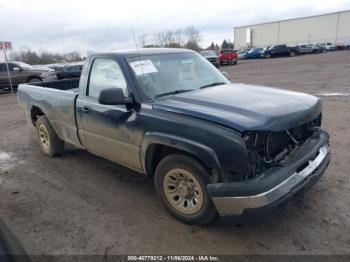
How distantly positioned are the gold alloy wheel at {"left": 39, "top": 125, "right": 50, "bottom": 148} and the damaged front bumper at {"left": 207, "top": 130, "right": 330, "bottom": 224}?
12.5ft

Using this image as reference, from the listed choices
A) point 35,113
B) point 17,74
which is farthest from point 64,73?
point 35,113

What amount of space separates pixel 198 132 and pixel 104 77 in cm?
183

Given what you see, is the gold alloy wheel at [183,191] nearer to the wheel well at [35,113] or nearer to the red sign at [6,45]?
the wheel well at [35,113]

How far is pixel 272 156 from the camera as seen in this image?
3.01 meters

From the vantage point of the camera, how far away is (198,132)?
→ 2826 mm

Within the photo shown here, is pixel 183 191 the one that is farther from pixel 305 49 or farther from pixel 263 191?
pixel 305 49

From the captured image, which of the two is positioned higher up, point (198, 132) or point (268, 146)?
point (198, 132)

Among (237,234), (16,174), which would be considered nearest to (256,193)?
(237,234)

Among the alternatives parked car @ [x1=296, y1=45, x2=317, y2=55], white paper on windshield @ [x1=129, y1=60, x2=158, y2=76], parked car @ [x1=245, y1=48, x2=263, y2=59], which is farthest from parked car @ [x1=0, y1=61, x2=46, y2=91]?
parked car @ [x1=296, y1=45, x2=317, y2=55]

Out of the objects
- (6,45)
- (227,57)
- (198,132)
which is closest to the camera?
(198,132)

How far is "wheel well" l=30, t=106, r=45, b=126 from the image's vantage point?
583 cm

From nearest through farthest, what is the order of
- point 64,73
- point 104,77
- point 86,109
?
point 104,77 → point 86,109 → point 64,73

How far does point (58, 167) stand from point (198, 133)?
3204 millimetres

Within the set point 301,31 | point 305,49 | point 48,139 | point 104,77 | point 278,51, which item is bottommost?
point 305,49
